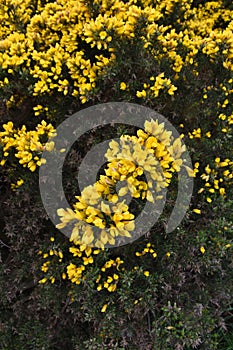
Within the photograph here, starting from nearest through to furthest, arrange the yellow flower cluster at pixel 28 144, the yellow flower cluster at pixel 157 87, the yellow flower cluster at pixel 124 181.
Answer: the yellow flower cluster at pixel 124 181
the yellow flower cluster at pixel 28 144
the yellow flower cluster at pixel 157 87

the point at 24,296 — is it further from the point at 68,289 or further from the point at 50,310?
the point at 68,289

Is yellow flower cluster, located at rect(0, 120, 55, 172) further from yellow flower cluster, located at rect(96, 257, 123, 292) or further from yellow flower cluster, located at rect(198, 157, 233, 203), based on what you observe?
yellow flower cluster, located at rect(198, 157, 233, 203)

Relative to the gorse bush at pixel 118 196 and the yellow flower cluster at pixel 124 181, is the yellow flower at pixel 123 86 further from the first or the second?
the yellow flower cluster at pixel 124 181

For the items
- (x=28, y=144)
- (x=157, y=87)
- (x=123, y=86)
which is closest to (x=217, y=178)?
(x=157, y=87)

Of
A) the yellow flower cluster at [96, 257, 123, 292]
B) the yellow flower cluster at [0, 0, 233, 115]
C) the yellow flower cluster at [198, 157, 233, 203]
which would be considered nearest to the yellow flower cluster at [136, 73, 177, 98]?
the yellow flower cluster at [0, 0, 233, 115]

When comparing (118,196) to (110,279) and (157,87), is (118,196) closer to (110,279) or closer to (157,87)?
(110,279)

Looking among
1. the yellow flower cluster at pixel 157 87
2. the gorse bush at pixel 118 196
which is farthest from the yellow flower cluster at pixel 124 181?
the yellow flower cluster at pixel 157 87

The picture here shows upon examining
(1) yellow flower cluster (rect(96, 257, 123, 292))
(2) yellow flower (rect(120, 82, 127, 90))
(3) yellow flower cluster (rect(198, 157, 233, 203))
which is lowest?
(1) yellow flower cluster (rect(96, 257, 123, 292))
